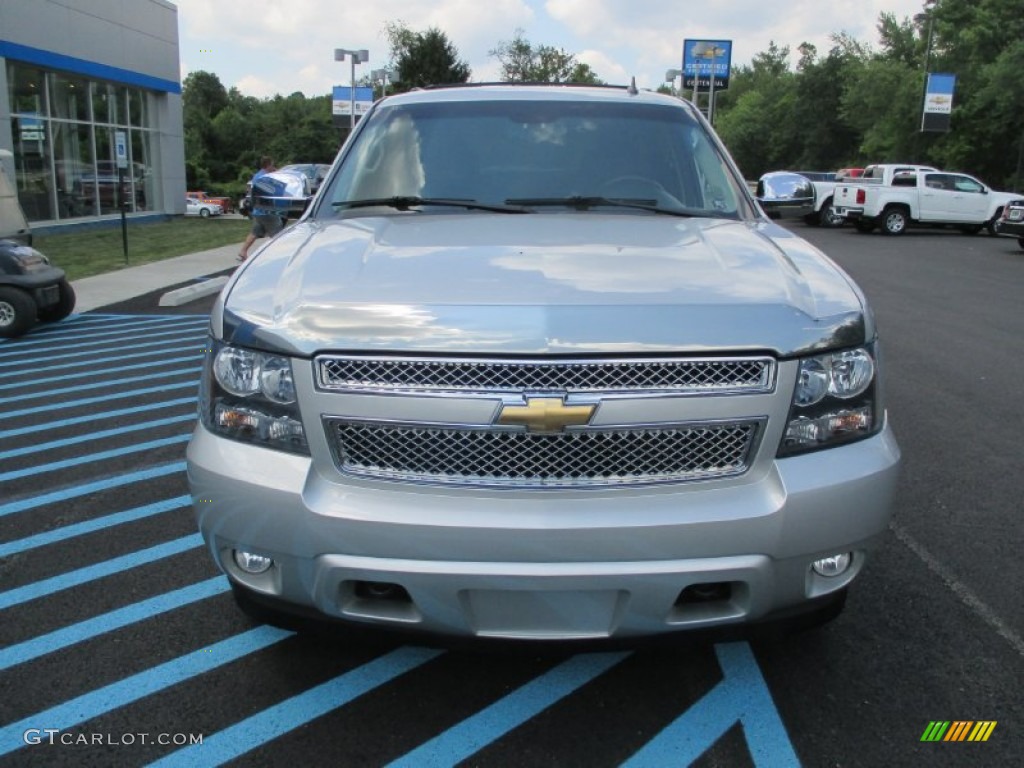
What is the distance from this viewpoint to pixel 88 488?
4562 mm

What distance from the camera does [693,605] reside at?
90.4 inches

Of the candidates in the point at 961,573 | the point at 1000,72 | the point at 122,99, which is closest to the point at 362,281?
the point at 961,573

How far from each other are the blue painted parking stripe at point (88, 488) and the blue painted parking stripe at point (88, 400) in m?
1.80

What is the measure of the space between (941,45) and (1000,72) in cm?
1726

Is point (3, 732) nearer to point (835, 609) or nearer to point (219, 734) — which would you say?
point (219, 734)

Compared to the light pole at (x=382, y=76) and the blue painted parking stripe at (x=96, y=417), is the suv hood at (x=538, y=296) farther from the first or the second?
the light pole at (x=382, y=76)

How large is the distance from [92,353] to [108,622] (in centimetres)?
557

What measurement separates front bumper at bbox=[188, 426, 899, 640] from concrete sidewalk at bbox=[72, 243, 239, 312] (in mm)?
9363

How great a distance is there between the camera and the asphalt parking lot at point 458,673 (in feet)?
8.18

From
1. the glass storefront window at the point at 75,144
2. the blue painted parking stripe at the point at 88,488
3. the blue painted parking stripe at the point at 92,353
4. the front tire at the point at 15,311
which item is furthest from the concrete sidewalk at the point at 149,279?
the blue painted parking stripe at the point at 88,488

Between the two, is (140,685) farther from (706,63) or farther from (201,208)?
(706,63)

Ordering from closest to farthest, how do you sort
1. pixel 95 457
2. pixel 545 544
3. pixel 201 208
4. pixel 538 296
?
1. pixel 545 544
2. pixel 538 296
3. pixel 95 457
4. pixel 201 208

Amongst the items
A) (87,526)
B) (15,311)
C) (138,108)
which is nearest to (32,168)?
(138,108)

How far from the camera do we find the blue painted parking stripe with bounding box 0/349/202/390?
6.90 meters
